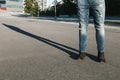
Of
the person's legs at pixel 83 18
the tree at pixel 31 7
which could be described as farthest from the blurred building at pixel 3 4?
the person's legs at pixel 83 18

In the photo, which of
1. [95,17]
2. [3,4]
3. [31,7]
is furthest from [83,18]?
[3,4]

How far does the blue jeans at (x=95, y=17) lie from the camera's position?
A: 18.8 feet

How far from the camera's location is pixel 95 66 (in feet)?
16.8

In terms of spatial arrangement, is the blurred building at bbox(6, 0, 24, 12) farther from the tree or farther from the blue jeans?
the blue jeans

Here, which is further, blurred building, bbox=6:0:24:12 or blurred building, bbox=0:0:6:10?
blurred building, bbox=6:0:24:12

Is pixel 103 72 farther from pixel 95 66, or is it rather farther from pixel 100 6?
pixel 100 6

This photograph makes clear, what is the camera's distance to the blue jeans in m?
5.74

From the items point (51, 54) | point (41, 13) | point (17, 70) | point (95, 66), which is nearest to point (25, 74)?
point (17, 70)

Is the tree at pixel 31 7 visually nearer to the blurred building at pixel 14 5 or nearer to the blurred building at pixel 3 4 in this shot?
the blurred building at pixel 3 4

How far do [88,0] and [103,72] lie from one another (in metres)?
1.73

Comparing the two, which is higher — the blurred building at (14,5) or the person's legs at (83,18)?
the blurred building at (14,5)

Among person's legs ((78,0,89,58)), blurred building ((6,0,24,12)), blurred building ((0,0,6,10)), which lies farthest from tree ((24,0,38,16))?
blurred building ((6,0,24,12))

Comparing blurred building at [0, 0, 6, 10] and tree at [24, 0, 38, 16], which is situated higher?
blurred building at [0, 0, 6, 10]

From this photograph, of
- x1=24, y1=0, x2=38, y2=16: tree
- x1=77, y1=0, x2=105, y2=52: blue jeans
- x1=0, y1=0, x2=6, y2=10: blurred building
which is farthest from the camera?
x1=0, y1=0, x2=6, y2=10: blurred building
